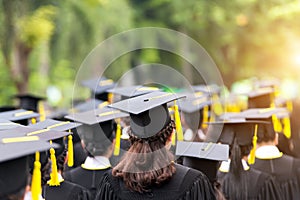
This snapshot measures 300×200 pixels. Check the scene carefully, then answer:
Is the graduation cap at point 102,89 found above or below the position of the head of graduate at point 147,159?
above

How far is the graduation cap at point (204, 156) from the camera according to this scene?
2.70 metres

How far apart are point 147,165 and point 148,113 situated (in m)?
0.41

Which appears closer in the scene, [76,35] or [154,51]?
[76,35]

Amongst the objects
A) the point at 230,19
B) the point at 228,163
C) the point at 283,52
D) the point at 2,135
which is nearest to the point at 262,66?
the point at 283,52

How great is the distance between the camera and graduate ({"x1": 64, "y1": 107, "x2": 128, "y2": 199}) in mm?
3047

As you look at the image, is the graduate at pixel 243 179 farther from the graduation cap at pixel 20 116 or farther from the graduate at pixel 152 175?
the graduation cap at pixel 20 116

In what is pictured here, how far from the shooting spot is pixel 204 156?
2.73m

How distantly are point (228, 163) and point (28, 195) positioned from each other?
1379mm

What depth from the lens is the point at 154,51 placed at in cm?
1911

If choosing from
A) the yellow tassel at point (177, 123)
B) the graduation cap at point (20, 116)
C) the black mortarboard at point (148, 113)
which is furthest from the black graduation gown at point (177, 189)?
the graduation cap at point (20, 116)

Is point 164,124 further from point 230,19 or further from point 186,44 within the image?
point 186,44

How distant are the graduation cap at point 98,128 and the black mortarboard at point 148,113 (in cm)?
54

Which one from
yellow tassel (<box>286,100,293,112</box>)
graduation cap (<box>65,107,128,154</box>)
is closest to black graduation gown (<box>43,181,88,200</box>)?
graduation cap (<box>65,107,128,154</box>)

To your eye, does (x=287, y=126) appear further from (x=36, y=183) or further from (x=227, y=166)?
(x=36, y=183)
